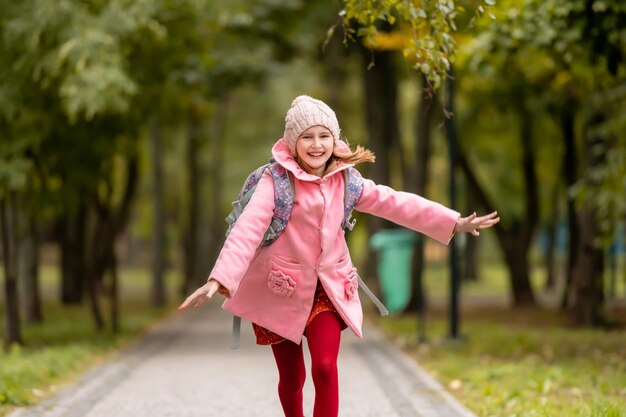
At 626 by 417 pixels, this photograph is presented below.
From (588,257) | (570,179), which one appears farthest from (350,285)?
(570,179)

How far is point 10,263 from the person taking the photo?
14.1 metres

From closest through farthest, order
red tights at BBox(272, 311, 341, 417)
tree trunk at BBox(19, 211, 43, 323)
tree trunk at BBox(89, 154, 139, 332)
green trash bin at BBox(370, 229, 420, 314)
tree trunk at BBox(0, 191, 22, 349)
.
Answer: red tights at BBox(272, 311, 341, 417)
tree trunk at BBox(0, 191, 22, 349)
tree trunk at BBox(89, 154, 139, 332)
tree trunk at BBox(19, 211, 43, 323)
green trash bin at BBox(370, 229, 420, 314)

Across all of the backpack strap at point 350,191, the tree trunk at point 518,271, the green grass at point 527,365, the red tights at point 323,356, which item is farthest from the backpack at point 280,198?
→ the tree trunk at point 518,271

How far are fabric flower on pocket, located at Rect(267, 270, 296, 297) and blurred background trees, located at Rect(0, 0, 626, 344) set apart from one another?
168 centimetres

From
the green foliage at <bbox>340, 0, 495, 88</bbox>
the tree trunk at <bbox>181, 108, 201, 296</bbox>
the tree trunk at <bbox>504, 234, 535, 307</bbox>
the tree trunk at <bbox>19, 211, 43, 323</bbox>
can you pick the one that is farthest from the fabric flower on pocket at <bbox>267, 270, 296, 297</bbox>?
the tree trunk at <bbox>181, 108, 201, 296</bbox>

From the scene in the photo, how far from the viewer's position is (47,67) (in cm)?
1299

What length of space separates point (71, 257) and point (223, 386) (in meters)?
16.5

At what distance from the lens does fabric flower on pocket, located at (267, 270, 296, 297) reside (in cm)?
593

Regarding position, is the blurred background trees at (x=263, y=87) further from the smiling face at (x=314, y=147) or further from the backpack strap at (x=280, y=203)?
the backpack strap at (x=280, y=203)

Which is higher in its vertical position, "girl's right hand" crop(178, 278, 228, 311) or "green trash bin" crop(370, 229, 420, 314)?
"girl's right hand" crop(178, 278, 228, 311)

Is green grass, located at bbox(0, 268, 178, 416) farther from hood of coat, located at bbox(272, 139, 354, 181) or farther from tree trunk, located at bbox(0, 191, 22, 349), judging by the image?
hood of coat, located at bbox(272, 139, 354, 181)

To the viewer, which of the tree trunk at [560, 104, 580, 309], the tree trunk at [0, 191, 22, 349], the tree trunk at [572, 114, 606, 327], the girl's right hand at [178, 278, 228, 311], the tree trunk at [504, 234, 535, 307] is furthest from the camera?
the tree trunk at [504, 234, 535, 307]

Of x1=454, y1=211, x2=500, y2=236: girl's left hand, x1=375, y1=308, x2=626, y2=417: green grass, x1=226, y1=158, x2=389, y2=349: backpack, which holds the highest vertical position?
x1=226, y1=158, x2=389, y2=349: backpack

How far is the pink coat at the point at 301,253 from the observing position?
19.4 feet
